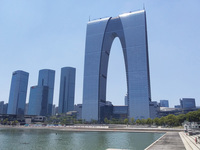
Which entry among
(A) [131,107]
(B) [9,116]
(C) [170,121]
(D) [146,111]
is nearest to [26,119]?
(B) [9,116]

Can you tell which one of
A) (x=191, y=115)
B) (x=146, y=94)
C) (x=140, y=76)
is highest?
(x=140, y=76)

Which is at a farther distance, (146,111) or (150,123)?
(146,111)

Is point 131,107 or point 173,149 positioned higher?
point 131,107

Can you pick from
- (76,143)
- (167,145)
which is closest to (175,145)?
(167,145)

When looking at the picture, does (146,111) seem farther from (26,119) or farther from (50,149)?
(50,149)

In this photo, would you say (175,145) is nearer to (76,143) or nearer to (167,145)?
(167,145)

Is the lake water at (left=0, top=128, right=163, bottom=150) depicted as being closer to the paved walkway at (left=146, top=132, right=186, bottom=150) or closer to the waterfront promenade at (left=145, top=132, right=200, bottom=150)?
the paved walkway at (left=146, top=132, right=186, bottom=150)

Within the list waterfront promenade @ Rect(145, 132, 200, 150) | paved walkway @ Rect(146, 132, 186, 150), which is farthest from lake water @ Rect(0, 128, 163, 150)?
waterfront promenade @ Rect(145, 132, 200, 150)

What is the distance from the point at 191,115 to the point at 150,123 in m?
30.8

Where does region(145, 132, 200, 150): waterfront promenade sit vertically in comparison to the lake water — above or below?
above

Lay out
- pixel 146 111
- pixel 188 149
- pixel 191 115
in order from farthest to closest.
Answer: pixel 146 111
pixel 191 115
pixel 188 149

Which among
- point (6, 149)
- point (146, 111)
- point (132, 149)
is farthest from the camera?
point (146, 111)

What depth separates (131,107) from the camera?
197125 mm

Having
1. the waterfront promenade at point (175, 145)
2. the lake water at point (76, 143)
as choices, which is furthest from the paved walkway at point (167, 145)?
the lake water at point (76, 143)
